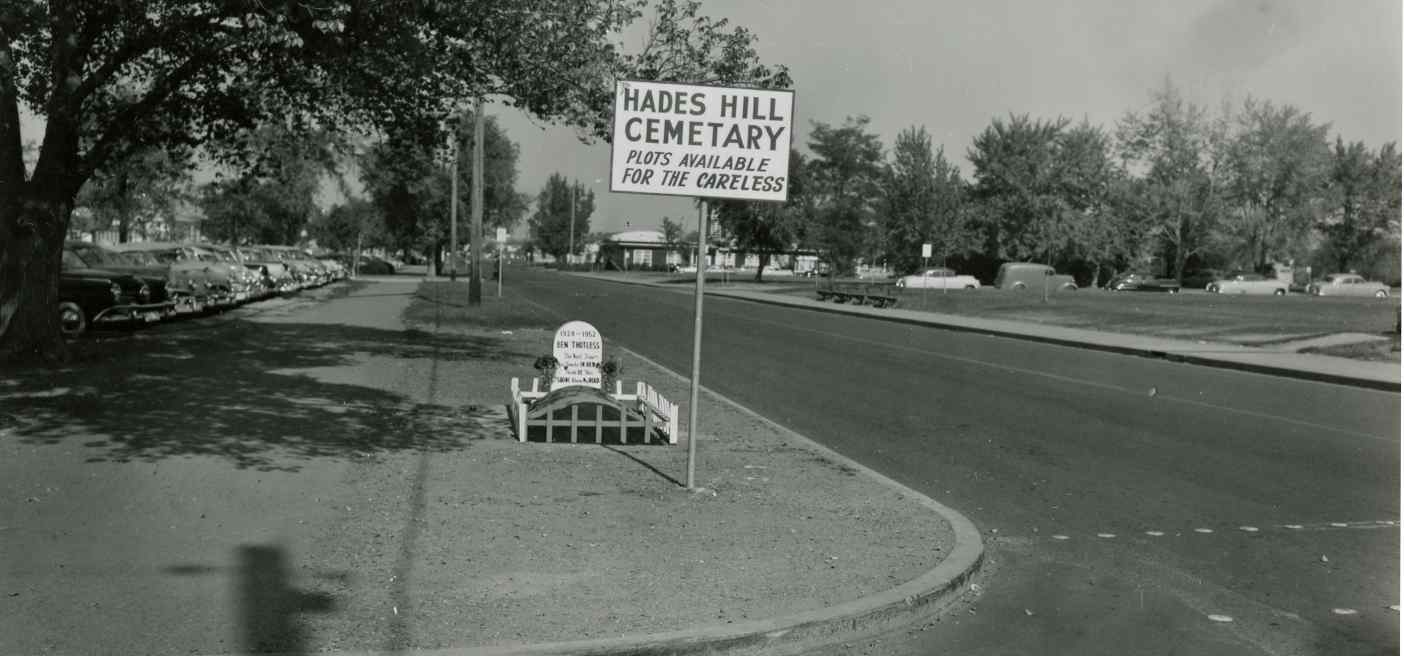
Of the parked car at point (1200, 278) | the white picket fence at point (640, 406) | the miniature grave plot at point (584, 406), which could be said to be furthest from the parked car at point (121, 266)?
the parked car at point (1200, 278)

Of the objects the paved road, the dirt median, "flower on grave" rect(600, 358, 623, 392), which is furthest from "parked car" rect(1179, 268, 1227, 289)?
the dirt median

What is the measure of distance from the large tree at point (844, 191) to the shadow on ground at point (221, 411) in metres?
39.3

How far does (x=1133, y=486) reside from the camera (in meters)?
9.11

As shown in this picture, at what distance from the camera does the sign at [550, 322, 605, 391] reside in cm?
1083

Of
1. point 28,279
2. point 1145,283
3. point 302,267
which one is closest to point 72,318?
point 28,279

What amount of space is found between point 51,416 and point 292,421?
2059 millimetres

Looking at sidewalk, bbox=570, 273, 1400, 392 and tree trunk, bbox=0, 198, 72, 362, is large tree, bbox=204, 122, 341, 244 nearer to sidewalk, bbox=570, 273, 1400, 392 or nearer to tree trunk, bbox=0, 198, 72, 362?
tree trunk, bbox=0, 198, 72, 362

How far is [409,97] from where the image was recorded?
50.2 feet

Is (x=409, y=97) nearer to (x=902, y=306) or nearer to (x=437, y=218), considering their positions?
(x=902, y=306)

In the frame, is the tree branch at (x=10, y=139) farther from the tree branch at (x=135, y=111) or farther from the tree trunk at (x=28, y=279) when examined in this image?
the tree branch at (x=135, y=111)

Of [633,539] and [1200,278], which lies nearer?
[633,539]

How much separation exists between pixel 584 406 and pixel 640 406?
2.10ft

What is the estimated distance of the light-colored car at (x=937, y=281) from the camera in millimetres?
59969

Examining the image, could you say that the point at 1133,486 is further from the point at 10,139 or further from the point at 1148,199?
the point at 1148,199
